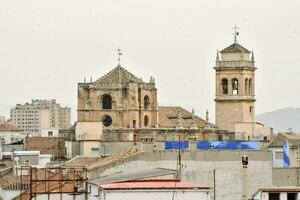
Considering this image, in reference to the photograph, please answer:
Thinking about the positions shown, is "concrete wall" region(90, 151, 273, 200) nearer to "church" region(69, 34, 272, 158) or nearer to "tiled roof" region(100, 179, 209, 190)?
"tiled roof" region(100, 179, 209, 190)

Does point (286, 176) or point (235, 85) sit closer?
point (286, 176)

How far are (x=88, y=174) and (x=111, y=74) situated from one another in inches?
2562

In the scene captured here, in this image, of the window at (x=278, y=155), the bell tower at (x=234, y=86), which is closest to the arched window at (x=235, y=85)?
the bell tower at (x=234, y=86)

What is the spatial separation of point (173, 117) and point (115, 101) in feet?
21.4

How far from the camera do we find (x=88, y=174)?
5656cm

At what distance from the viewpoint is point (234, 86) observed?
5044 inches

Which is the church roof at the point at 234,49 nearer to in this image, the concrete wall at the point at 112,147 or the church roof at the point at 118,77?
the church roof at the point at 118,77

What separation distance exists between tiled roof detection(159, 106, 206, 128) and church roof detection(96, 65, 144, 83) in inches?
164

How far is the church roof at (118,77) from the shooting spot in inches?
4749

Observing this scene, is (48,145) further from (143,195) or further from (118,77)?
(143,195)

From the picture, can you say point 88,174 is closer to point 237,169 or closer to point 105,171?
point 105,171

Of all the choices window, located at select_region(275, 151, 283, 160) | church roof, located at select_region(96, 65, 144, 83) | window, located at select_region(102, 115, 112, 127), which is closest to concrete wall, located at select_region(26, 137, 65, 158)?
window, located at select_region(102, 115, 112, 127)

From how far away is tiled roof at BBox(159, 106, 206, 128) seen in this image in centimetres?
12100

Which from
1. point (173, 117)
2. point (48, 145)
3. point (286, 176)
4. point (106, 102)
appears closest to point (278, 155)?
point (286, 176)
